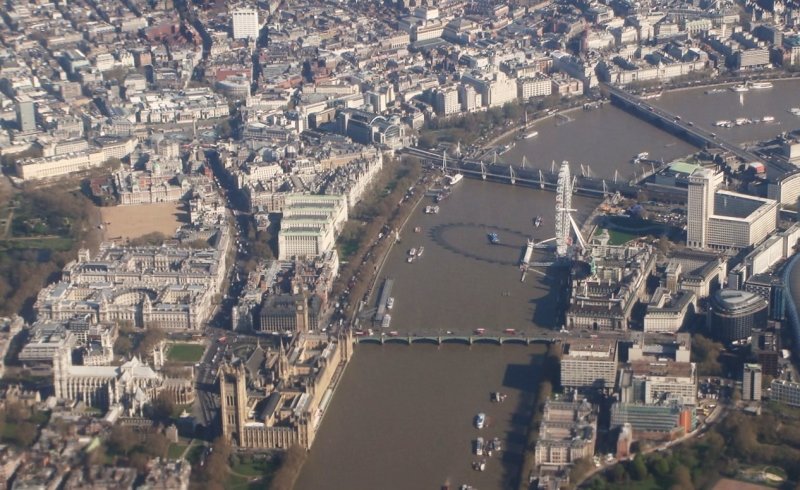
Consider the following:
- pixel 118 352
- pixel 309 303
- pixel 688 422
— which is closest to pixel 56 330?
pixel 118 352

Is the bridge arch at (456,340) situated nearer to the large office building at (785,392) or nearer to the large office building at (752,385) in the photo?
the large office building at (752,385)

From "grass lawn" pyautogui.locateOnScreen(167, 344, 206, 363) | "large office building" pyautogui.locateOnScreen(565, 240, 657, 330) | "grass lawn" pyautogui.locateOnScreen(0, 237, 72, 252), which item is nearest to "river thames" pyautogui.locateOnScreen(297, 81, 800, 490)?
"large office building" pyautogui.locateOnScreen(565, 240, 657, 330)

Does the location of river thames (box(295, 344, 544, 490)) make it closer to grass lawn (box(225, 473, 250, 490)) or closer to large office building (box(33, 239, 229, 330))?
grass lawn (box(225, 473, 250, 490))

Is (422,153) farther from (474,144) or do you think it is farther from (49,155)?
(49,155)

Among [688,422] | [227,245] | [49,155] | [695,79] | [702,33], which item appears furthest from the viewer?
[702,33]

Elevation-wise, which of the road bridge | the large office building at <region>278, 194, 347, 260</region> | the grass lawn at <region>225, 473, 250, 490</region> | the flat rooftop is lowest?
the grass lawn at <region>225, 473, 250, 490</region>

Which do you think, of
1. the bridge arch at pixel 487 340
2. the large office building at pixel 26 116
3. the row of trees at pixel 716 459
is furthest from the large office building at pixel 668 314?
the large office building at pixel 26 116
